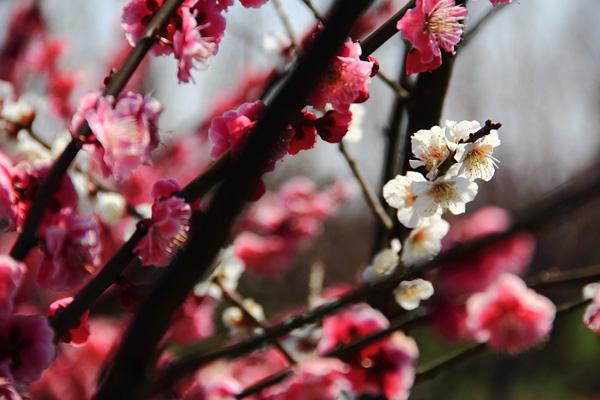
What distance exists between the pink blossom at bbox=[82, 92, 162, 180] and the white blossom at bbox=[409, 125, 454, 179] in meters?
0.28

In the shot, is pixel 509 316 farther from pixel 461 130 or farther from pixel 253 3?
pixel 253 3

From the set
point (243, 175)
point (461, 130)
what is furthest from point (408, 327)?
point (243, 175)

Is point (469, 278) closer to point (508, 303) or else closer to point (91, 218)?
point (508, 303)

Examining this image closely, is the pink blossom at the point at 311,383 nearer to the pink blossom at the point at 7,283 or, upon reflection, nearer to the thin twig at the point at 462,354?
the thin twig at the point at 462,354

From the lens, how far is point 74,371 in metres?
2.54

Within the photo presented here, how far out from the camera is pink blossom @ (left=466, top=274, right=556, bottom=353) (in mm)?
1299

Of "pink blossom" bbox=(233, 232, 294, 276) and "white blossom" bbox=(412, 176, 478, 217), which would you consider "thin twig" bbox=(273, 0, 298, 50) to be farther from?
"pink blossom" bbox=(233, 232, 294, 276)

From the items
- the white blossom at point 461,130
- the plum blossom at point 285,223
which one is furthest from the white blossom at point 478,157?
the plum blossom at point 285,223

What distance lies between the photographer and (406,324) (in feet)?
3.05

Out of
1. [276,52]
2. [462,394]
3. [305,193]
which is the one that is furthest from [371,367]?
[462,394]

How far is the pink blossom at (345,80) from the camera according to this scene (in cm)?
70

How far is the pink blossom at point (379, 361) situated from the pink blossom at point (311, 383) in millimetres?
38

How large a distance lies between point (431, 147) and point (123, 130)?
12.6 inches

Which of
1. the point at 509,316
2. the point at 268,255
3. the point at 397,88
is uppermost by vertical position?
the point at 397,88
